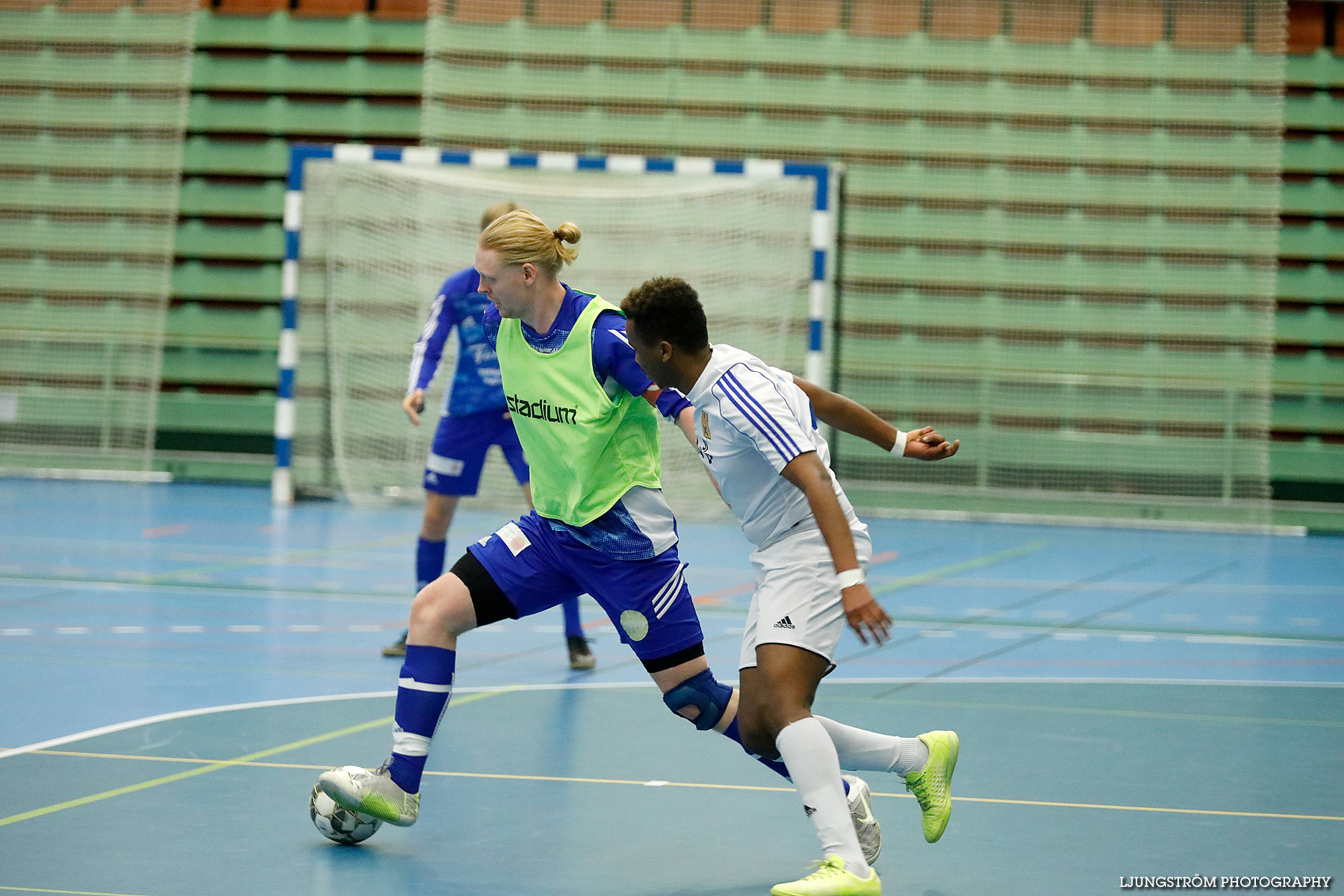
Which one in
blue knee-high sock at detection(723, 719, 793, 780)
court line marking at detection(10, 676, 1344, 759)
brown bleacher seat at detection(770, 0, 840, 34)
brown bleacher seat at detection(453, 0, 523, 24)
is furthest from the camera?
brown bleacher seat at detection(770, 0, 840, 34)

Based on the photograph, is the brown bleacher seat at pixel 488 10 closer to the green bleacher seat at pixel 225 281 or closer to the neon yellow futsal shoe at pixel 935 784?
the green bleacher seat at pixel 225 281

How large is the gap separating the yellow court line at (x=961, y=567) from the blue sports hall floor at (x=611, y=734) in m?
0.07

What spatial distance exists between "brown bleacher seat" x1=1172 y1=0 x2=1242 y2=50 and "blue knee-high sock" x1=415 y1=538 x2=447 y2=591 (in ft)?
31.7

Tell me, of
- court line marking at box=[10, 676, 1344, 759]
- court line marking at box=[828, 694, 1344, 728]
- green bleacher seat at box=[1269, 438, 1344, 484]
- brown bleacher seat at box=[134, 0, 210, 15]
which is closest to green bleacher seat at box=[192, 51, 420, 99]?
brown bleacher seat at box=[134, 0, 210, 15]

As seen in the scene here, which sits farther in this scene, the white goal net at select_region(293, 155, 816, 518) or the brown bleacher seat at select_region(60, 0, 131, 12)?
the brown bleacher seat at select_region(60, 0, 131, 12)

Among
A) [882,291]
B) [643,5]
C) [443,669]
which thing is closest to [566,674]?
[443,669]

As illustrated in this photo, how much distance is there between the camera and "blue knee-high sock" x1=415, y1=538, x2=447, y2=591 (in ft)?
23.0

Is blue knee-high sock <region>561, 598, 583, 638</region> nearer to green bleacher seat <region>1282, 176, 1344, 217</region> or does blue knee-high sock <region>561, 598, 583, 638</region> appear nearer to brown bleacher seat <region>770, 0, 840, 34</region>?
brown bleacher seat <region>770, 0, 840, 34</region>

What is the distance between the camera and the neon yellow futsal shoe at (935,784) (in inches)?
154

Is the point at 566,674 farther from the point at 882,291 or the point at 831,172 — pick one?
the point at 882,291

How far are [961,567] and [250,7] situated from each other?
9537 millimetres

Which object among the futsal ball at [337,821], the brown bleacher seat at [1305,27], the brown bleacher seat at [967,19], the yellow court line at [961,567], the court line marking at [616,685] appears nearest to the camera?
the futsal ball at [337,821]

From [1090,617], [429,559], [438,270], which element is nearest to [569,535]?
[429,559]

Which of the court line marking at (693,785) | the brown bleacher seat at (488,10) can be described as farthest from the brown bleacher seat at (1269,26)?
the court line marking at (693,785)
